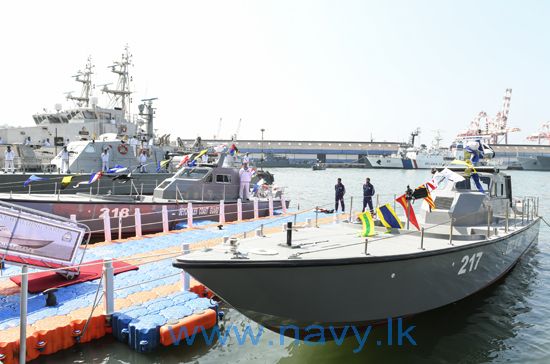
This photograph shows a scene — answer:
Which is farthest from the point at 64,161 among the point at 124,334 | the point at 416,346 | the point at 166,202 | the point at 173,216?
the point at 416,346

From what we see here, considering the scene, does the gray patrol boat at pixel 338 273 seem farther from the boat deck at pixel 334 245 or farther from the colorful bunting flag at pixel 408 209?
the colorful bunting flag at pixel 408 209

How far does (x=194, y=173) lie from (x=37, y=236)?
9885 millimetres

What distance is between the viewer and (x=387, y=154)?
107 meters

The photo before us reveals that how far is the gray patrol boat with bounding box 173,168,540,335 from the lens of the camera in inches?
208

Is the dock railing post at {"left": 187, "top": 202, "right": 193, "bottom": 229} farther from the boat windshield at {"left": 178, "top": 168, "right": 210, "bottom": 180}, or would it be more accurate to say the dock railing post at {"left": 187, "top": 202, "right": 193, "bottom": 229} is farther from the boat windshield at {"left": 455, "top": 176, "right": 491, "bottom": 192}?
the boat windshield at {"left": 455, "top": 176, "right": 491, "bottom": 192}

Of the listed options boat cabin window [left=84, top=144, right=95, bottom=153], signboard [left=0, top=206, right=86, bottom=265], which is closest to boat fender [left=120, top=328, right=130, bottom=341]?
signboard [left=0, top=206, right=86, bottom=265]

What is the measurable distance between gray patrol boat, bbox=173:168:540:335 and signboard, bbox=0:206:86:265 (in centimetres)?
343

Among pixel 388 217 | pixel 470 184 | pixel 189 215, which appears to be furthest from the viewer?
pixel 189 215

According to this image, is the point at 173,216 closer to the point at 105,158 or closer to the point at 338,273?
the point at 105,158

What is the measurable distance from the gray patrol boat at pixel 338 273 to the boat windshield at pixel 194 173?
9.46 metres

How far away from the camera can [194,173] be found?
17047 millimetres

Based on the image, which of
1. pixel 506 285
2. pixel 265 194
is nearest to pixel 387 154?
pixel 265 194

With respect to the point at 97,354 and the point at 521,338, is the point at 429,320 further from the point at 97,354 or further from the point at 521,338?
the point at 97,354

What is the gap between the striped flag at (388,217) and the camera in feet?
25.5
